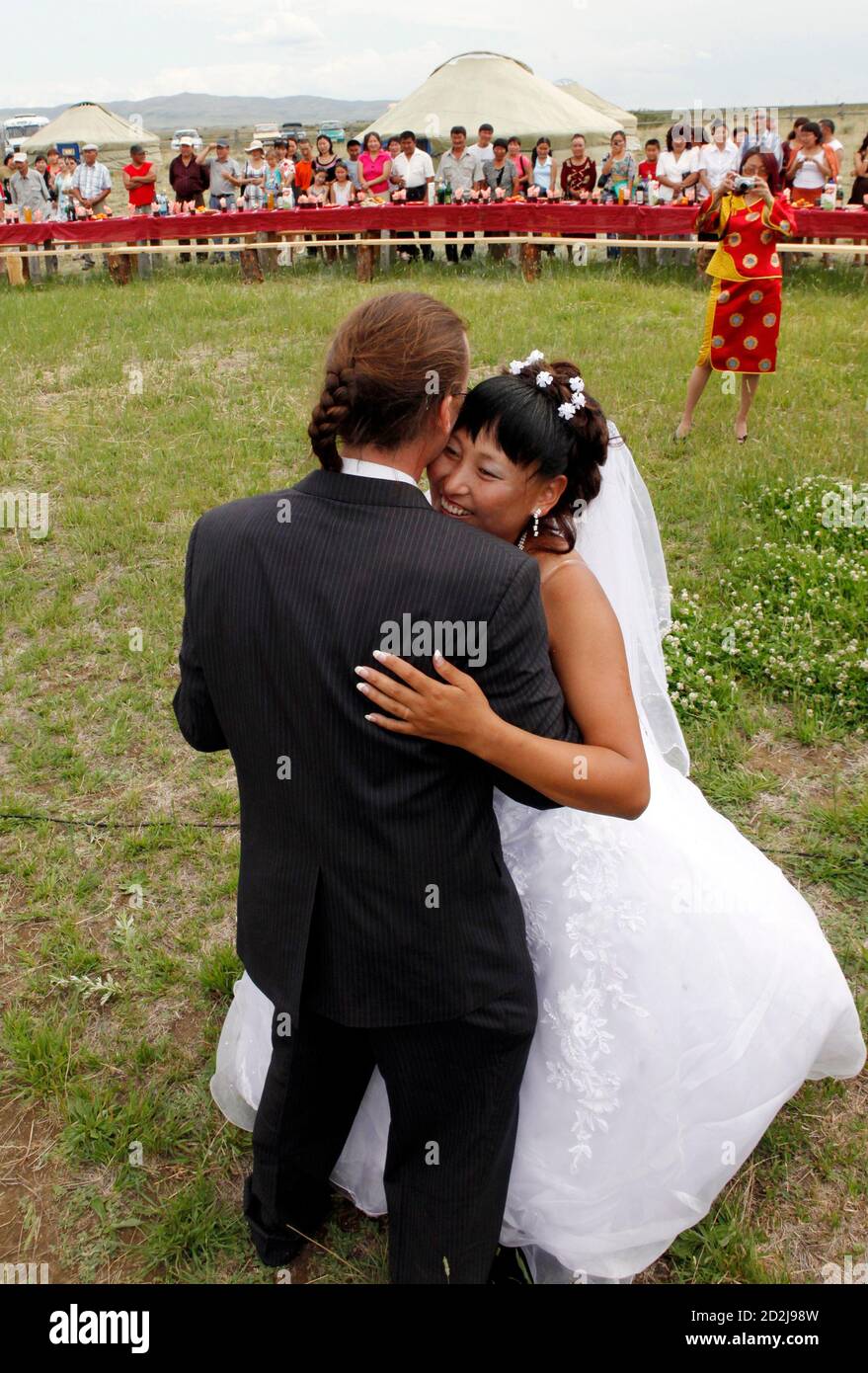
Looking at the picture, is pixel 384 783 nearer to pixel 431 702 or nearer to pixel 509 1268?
pixel 431 702

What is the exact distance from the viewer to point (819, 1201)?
10.3 ft

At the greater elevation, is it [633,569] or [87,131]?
[87,131]

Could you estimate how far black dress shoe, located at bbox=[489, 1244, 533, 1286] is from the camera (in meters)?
2.89

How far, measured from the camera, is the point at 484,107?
70.0 feet

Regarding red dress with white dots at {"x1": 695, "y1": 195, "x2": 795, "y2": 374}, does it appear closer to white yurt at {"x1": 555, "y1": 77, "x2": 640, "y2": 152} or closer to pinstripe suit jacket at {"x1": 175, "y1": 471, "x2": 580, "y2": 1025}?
pinstripe suit jacket at {"x1": 175, "y1": 471, "x2": 580, "y2": 1025}

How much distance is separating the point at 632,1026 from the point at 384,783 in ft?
3.84

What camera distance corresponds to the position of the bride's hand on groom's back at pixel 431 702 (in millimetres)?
1923

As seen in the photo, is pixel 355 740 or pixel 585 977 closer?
pixel 355 740

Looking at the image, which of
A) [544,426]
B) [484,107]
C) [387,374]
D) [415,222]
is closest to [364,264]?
[415,222]

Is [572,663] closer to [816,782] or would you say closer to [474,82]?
[816,782]

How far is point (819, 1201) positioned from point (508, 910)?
160cm

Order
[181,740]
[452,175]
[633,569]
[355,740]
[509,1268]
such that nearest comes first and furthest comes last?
[355,740], [509,1268], [633,569], [181,740], [452,175]

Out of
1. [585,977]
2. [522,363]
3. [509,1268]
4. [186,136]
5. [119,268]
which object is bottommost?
[509,1268]

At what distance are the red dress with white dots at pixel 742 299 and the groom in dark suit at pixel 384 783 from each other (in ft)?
22.3
